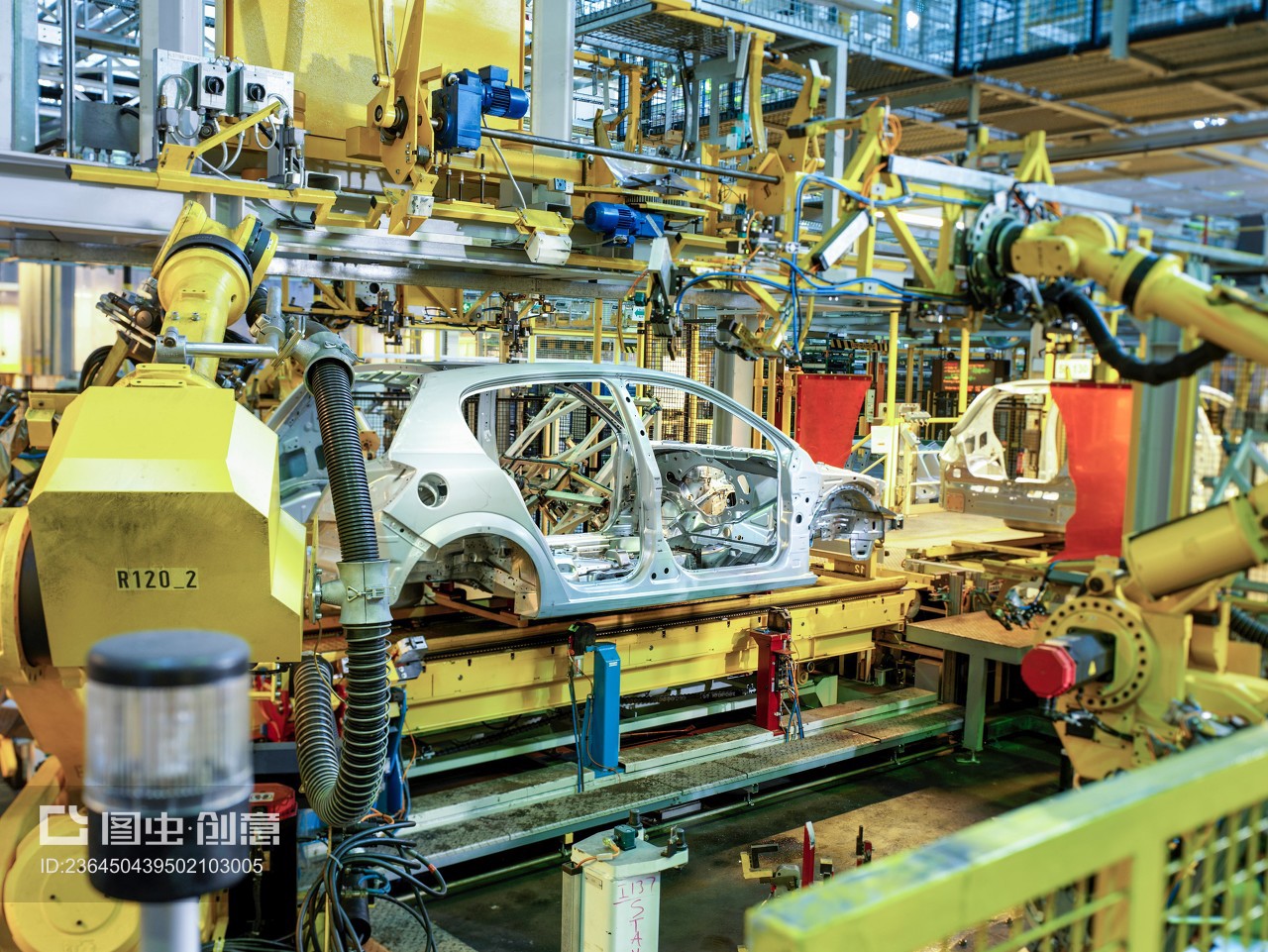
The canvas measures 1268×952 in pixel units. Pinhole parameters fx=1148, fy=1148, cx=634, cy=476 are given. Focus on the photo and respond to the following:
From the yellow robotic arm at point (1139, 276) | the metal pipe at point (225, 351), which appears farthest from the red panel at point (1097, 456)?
the metal pipe at point (225, 351)

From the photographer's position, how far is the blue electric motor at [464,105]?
590cm

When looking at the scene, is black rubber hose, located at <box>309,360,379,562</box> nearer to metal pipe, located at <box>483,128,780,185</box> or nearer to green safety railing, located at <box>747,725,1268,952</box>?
green safety railing, located at <box>747,725,1268,952</box>

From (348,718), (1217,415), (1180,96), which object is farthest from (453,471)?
(1180,96)

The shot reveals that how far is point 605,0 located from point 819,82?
284 cm

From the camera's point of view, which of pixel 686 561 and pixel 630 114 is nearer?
pixel 686 561

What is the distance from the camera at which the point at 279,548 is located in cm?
253

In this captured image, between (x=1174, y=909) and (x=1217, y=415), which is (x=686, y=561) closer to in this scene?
(x=1217, y=415)

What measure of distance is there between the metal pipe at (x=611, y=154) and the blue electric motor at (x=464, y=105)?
0.12 meters

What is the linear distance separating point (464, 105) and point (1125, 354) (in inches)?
145

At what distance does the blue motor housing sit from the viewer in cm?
714

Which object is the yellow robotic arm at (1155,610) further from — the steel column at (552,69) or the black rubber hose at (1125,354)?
the steel column at (552,69)

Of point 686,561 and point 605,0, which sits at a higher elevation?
point 605,0

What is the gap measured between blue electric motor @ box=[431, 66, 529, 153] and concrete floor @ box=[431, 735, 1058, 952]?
12.3ft

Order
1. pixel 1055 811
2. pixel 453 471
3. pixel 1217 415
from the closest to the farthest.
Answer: pixel 1055 811 < pixel 1217 415 < pixel 453 471
